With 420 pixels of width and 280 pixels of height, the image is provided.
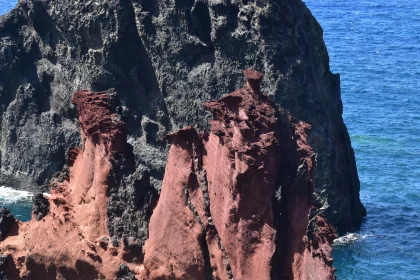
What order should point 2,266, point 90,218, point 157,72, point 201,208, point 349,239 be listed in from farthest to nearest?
point 157,72 < point 349,239 < point 2,266 < point 90,218 < point 201,208

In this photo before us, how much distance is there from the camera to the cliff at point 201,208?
2742 centimetres

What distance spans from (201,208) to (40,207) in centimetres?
582

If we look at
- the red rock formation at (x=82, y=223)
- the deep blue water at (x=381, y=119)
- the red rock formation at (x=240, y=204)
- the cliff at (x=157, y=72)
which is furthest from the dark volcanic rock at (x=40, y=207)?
the cliff at (x=157, y=72)

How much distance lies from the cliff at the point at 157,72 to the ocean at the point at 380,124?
279 cm

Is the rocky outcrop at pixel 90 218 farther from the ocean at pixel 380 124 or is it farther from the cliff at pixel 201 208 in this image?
the ocean at pixel 380 124

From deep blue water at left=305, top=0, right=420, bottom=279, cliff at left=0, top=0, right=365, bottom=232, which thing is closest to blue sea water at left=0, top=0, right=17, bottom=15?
deep blue water at left=305, top=0, right=420, bottom=279

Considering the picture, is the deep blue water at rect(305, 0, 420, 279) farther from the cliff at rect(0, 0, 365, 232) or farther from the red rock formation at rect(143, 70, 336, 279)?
the red rock formation at rect(143, 70, 336, 279)

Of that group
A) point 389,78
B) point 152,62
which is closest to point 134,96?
point 152,62

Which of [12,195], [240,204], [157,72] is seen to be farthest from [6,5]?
[240,204]

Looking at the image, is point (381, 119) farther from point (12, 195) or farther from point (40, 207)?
point (40, 207)

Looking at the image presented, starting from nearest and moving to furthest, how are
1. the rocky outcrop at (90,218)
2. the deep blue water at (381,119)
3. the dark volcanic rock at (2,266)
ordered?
the rocky outcrop at (90,218) < the dark volcanic rock at (2,266) < the deep blue water at (381,119)

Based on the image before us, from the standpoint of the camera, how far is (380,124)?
303ft

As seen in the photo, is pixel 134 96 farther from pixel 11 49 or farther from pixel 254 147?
pixel 254 147

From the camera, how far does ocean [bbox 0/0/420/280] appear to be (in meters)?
62.0
